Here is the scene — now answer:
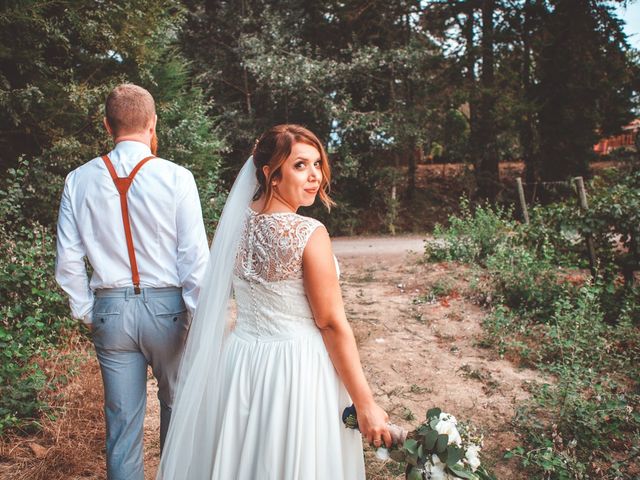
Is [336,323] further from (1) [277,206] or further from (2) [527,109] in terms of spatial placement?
(2) [527,109]

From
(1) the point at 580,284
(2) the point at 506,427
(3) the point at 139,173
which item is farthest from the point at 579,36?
(3) the point at 139,173

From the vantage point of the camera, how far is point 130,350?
2.23m

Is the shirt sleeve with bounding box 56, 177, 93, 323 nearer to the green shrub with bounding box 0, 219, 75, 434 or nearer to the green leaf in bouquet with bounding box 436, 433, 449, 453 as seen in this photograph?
the green shrub with bounding box 0, 219, 75, 434

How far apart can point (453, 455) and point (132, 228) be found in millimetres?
1610

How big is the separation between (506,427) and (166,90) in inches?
287

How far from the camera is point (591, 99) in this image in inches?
567

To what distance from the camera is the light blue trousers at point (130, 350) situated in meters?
2.19

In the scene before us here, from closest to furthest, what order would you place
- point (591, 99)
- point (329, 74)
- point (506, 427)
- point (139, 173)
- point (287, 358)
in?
point (287, 358) → point (139, 173) → point (506, 427) → point (329, 74) → point (591, 99)

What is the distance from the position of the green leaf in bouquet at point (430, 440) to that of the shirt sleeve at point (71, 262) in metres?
1.63

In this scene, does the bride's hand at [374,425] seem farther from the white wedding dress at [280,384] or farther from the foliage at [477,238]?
the foliage at [477,238]

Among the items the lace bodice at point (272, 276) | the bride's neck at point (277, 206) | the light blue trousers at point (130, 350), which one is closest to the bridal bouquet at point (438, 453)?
the lace bodice at point (272, 276)

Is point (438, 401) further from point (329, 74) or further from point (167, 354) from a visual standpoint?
point (329, 74)

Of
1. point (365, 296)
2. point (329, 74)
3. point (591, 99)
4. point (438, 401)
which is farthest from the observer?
point (591, 99)

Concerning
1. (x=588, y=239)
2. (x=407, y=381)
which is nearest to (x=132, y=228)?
(x=407, y=381)
